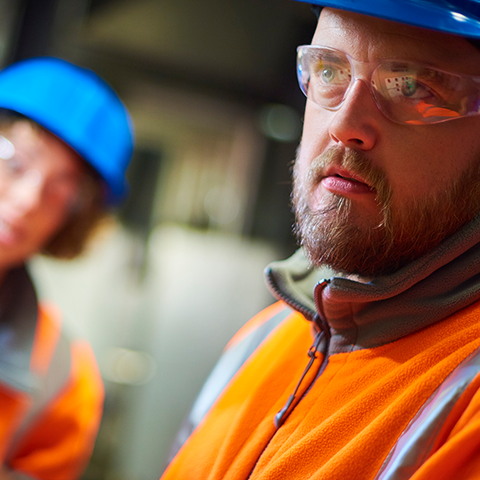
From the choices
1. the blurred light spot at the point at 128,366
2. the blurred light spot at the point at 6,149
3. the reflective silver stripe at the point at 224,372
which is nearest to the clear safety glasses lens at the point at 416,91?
the reflective silver stripe at the point at 224,372

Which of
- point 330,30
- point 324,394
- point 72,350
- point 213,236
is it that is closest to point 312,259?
point 324,394

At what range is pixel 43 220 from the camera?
5.51 ft

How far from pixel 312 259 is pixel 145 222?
81.6 inches

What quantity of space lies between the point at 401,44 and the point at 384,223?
0.29 meters

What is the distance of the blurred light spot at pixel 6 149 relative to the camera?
1.62 meters

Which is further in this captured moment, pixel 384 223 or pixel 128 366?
pixel 128 366

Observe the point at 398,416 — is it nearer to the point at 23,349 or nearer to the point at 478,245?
the point at 478,245

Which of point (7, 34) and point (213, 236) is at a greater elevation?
point (7, 34)

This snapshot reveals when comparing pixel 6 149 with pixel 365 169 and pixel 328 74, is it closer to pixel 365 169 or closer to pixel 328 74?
pixel 328 74

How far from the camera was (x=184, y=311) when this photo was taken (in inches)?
114

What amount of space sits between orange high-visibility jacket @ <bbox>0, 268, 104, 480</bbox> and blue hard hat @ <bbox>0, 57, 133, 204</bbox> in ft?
1.67

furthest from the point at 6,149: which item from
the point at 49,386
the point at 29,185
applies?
the point at 49,386

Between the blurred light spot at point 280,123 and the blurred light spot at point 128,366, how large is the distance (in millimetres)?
1512

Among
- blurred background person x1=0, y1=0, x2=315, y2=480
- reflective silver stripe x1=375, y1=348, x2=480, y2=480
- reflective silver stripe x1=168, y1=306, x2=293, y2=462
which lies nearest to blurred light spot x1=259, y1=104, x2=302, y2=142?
blurred background person x1=0, y1=0, x2=315, y2=480
